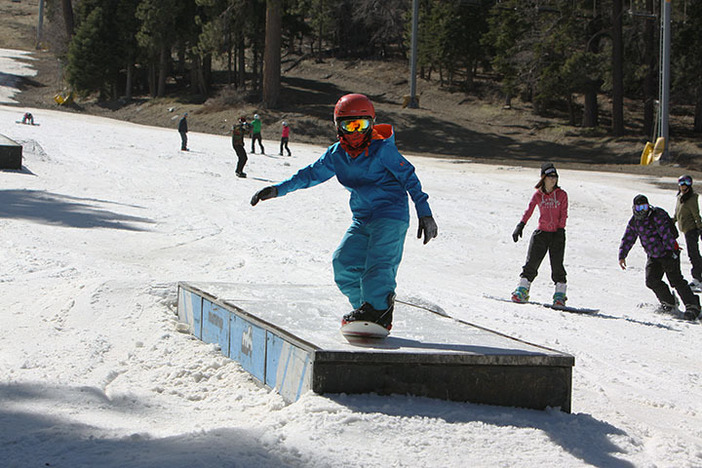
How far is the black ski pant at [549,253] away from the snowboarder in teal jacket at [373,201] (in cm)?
533

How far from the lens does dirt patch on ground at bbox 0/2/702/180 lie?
126 feet

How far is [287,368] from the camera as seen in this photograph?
16.4ft

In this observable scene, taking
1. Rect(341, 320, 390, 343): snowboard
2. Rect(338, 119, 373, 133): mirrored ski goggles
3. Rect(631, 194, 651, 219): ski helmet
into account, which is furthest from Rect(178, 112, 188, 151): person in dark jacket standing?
Rect(341, 320, 390, 343): snowboard

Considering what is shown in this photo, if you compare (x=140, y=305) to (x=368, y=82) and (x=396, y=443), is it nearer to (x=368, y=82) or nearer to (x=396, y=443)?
(x=396, y=443)

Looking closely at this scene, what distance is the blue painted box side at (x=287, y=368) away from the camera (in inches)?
187

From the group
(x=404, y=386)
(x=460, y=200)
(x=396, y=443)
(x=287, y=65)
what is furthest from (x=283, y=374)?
(x=287, y=65)

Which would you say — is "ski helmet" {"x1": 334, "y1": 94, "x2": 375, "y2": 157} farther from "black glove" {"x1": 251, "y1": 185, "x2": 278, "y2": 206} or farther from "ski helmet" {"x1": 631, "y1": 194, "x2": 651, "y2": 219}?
"ski helmet" {"x1": 631, "y1": 194, "x2": 651, "y2": 219}

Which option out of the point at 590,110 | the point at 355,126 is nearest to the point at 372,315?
the point at 355,126

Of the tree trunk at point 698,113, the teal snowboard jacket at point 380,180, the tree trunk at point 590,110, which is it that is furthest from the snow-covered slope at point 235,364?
the tree trunk at point 590,110

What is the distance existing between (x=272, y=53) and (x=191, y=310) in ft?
124

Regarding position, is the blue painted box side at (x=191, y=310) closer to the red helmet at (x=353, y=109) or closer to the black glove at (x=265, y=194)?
the black glove at (x=265, y=194)

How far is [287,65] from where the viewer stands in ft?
241

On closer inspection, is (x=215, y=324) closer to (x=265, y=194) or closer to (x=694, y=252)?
(x=265, y=194)

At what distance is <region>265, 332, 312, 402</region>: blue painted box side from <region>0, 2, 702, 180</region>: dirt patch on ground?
27.2 m
